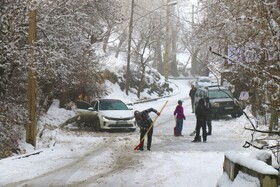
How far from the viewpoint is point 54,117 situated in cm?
2427

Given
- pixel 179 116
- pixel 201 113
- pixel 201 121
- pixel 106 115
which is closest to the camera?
pixel 201 121

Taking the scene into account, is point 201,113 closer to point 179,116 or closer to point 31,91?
point 179,116

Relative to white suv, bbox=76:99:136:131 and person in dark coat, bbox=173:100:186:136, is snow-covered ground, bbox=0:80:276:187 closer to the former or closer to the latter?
person in dark coat, bbox=173:100:186:136

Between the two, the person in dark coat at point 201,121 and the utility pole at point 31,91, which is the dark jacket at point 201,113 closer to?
the person in dark coat at point 201,121

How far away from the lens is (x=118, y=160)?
44.4 ft

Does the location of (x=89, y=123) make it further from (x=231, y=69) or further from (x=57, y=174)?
(x=231, y=69)

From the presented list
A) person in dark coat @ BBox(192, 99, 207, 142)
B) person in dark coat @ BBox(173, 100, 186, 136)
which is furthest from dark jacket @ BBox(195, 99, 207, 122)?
person in dark coat @ BBox(173, 100, 186, 136)

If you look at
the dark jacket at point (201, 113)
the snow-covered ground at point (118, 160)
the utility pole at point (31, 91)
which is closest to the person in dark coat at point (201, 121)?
the dark jacket at point (201, 113)

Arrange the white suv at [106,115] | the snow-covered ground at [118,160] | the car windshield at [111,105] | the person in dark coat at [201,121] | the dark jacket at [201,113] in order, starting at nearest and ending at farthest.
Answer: the snow-covered ground at [118,160]
the person in dark coat at [201,121]
the dark jacket at [201,113]
the white suv at [106,115]
the car windshield at [111,105]

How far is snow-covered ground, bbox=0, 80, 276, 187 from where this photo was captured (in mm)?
10844

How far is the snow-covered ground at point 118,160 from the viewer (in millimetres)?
10844

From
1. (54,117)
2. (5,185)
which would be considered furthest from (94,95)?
(5,185)

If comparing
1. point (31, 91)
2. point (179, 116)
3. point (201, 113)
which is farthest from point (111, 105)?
point (31, 91)

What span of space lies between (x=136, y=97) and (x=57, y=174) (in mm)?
28392
